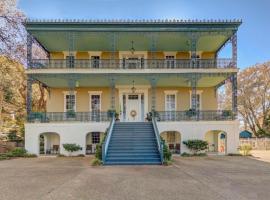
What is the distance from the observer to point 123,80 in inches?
876

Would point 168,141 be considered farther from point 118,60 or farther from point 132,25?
point 132,25

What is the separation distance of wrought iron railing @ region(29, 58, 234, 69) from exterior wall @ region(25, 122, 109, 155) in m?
4.52

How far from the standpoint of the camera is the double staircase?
15.3m

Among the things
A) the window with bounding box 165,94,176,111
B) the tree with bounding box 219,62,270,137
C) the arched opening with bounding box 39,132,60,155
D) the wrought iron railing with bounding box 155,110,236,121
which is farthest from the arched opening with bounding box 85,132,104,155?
the tree with bounding box 219,62,270,137

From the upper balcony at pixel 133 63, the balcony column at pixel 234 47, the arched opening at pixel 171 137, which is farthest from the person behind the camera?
the arched opening at pixel 171 137

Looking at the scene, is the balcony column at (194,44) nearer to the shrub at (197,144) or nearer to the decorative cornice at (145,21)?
the decorative cornice at (145,21)

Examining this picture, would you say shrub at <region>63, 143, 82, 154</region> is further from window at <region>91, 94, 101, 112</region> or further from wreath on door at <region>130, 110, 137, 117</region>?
wreath on door at <region>130, 110, 137, 117</region>

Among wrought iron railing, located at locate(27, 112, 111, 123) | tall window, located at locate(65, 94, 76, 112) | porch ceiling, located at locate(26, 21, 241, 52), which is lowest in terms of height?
wrought iron railing, located at locate(27, 112, 111, 123)

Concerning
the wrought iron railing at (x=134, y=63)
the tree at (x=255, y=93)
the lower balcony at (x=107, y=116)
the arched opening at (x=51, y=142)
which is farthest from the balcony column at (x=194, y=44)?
the tree at (x=255, y=93)

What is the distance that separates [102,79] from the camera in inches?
843

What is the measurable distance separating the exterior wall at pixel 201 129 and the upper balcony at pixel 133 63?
424cm

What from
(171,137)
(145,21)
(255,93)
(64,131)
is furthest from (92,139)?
(255,93)

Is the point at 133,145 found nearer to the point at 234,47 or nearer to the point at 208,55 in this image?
the point at 234,47

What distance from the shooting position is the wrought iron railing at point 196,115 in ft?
68.1
